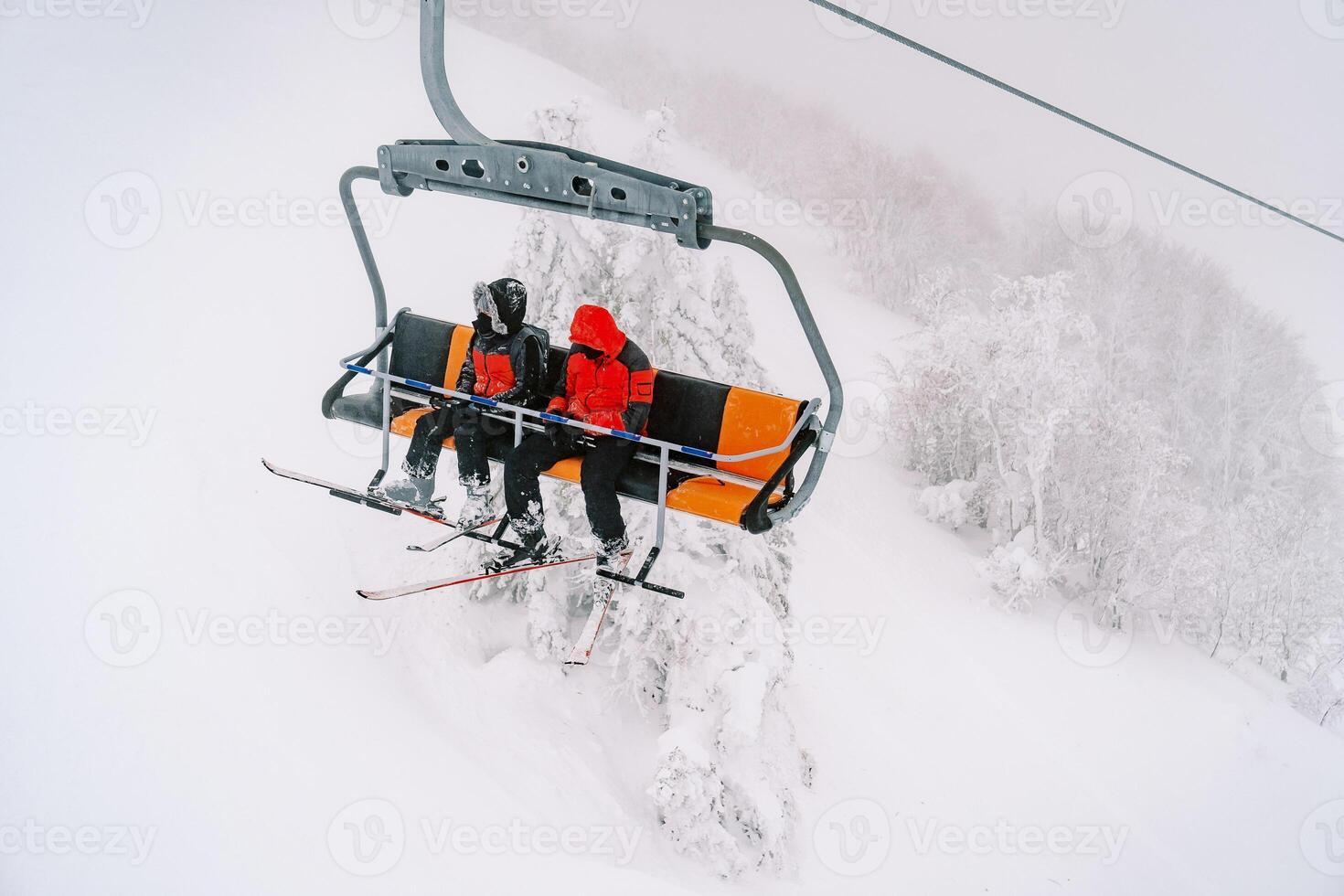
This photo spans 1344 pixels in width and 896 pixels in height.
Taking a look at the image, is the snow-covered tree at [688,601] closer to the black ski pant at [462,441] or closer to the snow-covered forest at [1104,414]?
the black ski pant at [462,441]

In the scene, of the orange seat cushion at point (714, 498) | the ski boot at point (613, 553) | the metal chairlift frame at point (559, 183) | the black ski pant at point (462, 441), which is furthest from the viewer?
the black ski pant at point (462, 441)

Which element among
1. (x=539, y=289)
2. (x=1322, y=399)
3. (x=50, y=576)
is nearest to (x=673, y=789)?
(x=539, y=289)

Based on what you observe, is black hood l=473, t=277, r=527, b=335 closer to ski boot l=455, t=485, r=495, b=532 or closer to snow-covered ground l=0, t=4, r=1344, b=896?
ski boot l=455, t=485, r=495, b=532

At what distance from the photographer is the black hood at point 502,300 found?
3889 mm

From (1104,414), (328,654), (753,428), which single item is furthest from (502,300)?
(1104,414)

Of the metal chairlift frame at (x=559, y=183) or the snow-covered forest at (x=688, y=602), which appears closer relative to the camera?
the metal chairlift frame at (x=559, y=183)

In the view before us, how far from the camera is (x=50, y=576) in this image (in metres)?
6.60

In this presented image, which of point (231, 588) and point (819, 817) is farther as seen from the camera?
point (819, 817)

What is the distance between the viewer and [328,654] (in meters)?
7.18

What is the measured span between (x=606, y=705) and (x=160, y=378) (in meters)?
6.15

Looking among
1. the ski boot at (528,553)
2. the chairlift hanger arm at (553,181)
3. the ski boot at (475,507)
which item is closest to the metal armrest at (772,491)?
the chairlift hanger arm at (553,181)

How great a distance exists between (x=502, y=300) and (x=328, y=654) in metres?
4.74

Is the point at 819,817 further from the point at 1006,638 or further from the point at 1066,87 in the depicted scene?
the point at 1066,87

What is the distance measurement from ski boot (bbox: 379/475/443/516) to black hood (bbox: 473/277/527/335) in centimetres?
94
